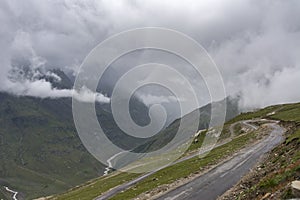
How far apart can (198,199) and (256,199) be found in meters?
13.1

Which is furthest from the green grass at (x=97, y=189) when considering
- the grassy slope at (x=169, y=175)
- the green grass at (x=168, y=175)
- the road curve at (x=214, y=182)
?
the road curve at (x=214, y=182)

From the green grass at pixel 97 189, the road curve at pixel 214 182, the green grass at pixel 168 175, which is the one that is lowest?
the road curve at pixel 214 182

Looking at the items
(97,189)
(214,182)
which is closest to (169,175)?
(214,182)

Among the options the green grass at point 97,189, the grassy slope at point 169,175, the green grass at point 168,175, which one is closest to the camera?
the green grass at point 168,175

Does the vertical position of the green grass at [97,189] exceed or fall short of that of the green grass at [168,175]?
it exceeds it

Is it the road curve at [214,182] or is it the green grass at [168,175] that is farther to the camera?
the green grass at [168,175]

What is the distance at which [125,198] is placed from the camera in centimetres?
5684

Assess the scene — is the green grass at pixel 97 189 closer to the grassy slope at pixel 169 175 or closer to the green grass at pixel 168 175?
the grassy slope at pixel 169 175

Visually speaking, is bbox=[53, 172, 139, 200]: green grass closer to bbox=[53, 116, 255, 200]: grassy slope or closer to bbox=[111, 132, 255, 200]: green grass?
bbox=[53, 116, 255, 200]: grassy slope

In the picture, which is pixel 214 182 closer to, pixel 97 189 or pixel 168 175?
pixel 168 175

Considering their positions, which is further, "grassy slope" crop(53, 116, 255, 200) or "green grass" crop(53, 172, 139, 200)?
"green grass" crop(53, 172, 139, 200)

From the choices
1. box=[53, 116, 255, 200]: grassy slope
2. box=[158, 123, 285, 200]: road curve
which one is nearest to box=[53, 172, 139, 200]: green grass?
box=[53, 116, 255, 200]: grassy slope

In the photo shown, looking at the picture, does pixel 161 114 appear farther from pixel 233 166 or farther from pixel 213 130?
pixel 213 130

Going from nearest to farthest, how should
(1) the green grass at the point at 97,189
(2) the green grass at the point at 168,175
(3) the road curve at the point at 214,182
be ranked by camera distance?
(3) the road curve at the point at 214,182 < (2) the green grass at the point at 168,175 < (1) the green grass at the point at 97,189
